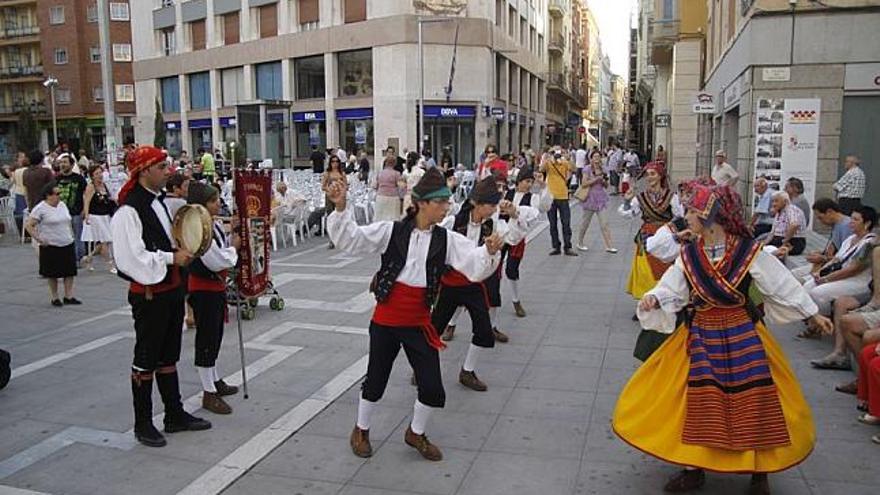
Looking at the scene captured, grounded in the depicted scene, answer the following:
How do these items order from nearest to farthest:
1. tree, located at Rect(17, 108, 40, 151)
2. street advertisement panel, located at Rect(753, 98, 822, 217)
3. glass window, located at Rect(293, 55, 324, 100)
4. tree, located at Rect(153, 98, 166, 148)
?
street advertisement panel, located at Rect(753, 98, 822, 217) → glass window, located at Rect(293, 55, 324, 100) → tree, located at Rect(153, 98, 166, 148) → tree, located at Rect(17, 108, 40, 151)

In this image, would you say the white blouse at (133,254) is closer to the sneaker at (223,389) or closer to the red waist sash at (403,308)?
the red waist sash at (403,308)

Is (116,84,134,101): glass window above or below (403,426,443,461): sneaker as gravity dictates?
above

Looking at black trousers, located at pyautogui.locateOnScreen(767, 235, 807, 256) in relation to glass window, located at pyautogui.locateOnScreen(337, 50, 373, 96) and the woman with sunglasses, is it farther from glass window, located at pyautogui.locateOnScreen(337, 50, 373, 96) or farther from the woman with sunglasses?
glass window, located at pyautogui.locateOnScreen(337, 50, 373, 96)

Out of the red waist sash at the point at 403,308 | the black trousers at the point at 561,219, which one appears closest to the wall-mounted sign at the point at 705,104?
the black trousers at the point at 561,219

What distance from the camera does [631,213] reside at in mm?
9984

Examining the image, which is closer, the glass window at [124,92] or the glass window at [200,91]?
the glass window at [200,91]

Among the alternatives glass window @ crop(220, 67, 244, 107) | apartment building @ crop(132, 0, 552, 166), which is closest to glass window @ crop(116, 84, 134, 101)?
apartment building @ crop(132, 0, 552, 166)

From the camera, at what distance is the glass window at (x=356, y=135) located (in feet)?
125

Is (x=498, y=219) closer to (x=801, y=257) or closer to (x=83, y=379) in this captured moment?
(x=83, y=379)

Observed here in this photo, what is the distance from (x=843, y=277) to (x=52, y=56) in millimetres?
64803

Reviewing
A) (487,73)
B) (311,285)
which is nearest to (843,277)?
(311,285)

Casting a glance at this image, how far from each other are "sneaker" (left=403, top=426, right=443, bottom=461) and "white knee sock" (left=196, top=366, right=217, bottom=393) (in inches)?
71.6

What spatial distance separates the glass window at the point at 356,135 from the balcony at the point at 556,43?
2728 cm

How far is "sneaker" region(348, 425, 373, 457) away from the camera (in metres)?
5.10
